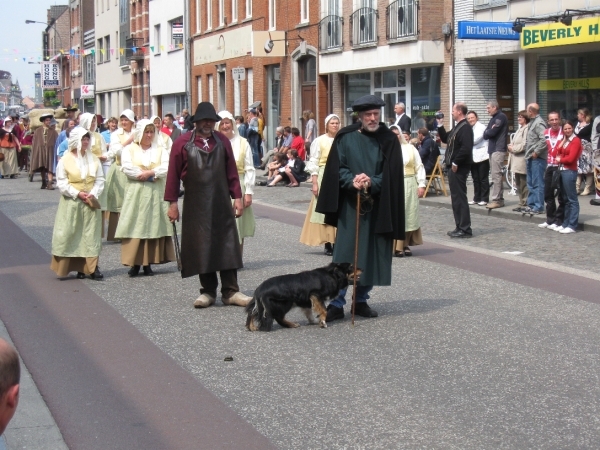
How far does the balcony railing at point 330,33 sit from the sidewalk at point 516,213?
11317 millimetres

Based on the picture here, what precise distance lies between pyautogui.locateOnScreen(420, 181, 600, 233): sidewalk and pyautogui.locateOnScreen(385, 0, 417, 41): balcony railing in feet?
22.8

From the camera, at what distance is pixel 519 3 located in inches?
904

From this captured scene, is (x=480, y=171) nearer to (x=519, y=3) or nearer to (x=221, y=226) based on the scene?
(x=519, y=3)

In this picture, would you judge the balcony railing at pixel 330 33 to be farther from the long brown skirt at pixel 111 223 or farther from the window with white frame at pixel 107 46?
the window with white frame at pixel 107 46

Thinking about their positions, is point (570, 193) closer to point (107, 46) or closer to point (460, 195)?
point (460, 195)

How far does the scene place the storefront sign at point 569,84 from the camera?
21909mm

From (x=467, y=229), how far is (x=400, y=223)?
6504 mm

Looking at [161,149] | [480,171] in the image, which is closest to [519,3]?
[480,171]

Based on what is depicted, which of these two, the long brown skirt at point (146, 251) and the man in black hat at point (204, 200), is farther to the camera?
the long brown skirt at point (146, 251)

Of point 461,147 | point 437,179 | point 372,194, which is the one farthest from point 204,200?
point 437,179

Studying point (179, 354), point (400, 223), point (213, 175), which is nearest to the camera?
point (179, 354)

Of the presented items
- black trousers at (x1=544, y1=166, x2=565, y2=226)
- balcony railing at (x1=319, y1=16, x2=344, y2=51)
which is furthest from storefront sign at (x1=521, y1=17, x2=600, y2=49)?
balcony railing at (x1=319, y1=16, x2=344, y2=51)

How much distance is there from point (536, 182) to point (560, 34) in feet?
17.0

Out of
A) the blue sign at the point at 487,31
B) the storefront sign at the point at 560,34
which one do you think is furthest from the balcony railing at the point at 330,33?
the storefront sign at the point at 560,34
